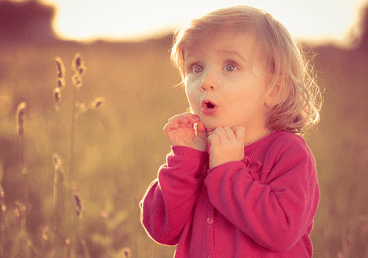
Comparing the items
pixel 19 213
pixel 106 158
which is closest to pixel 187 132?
pixel 19 213

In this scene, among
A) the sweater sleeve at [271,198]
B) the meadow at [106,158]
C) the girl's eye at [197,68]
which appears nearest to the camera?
the sweater sleeve at [271,198]

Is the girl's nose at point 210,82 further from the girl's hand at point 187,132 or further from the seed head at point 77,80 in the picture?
the seed head at point 77,80

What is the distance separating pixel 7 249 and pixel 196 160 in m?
1.40

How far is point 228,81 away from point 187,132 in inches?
9.8

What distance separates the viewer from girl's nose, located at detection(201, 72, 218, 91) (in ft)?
3.93

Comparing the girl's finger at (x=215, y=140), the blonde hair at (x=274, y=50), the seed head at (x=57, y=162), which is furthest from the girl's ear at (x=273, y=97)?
the seed head at (x=57, y=162)

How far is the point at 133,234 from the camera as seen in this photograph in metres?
2.71

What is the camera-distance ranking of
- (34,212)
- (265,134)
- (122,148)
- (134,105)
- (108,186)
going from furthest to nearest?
(134,105), (122,148), (108,186), (34,212), (265,134)

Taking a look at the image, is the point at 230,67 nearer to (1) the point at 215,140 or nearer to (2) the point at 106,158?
(1) the point at 215,140

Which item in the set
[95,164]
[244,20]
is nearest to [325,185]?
[95,164]

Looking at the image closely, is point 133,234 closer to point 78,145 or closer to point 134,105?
point 78,145

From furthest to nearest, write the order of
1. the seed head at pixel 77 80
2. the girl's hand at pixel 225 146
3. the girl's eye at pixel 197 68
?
the seed head at pixel 77 80 → the girl's eye at pixel 197 68 → the girl's hand at pixel 225 146

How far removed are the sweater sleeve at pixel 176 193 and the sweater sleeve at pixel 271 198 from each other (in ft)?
0.36

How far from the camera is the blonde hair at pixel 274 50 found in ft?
4.08
